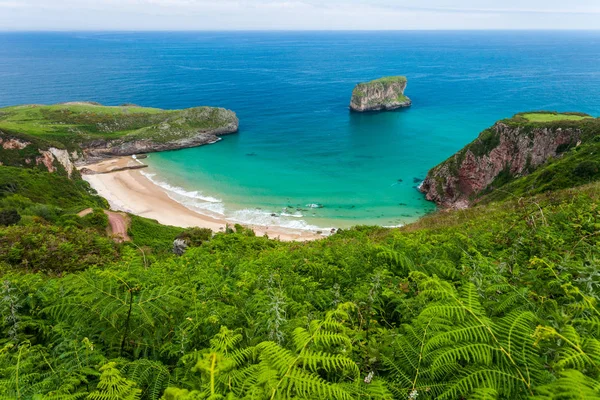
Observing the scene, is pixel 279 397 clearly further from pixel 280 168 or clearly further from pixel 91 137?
pixel 91 137

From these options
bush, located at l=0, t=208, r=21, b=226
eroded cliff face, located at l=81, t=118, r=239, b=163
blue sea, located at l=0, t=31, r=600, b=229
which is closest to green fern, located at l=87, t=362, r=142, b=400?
bush, located at l=0, t=208, r=21, b=226

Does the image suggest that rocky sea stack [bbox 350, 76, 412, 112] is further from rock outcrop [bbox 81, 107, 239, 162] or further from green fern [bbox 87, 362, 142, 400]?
green fern [bbox 87, 362, 142, 400]

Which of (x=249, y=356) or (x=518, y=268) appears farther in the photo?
(x=518, y=268)

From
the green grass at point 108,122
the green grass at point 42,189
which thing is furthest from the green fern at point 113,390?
the green grass at point 108,122

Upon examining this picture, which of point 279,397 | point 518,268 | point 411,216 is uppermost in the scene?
point 279,397

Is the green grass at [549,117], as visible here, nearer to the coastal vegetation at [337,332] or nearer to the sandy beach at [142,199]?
the sandy beach at [142,199]

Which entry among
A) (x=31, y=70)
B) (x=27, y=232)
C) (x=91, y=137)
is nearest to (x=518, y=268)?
(x=27, y=232)

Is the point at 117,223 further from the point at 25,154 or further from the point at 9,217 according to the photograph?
the point at 25,154
